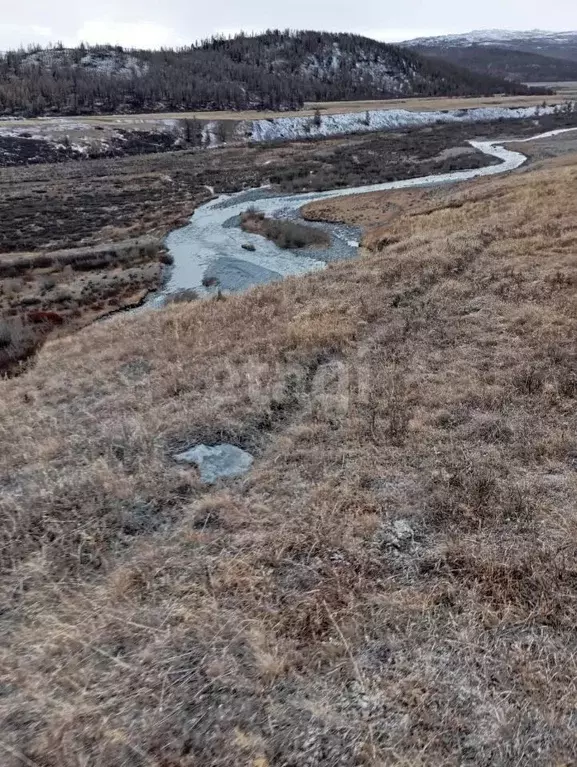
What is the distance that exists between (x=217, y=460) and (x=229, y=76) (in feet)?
536

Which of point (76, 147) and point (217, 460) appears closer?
point (217, 460)

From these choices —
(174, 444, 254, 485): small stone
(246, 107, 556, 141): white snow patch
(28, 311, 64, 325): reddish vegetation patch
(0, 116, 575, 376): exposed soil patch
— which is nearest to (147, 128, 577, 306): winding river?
(0, 116, 575, 376): exposed soil patch

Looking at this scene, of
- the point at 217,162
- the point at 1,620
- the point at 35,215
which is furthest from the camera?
the point at 217,162

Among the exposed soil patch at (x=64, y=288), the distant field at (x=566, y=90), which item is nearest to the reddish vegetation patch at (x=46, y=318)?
the exposed soil patch at (x=64, y=288)

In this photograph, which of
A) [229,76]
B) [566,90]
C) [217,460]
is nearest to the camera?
[217,460]

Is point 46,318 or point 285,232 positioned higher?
point 285,232

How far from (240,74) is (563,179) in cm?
14870

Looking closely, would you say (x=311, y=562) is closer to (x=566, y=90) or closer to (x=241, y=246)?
(x=241, y=246)

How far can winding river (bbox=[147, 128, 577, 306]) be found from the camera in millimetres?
25250

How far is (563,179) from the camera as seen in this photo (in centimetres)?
2178

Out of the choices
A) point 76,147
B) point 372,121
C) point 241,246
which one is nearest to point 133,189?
point 241,246

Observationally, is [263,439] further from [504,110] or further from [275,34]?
[275,34]

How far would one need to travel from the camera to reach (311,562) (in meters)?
4.33

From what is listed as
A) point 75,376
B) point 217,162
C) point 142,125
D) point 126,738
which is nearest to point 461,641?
point 126,738
